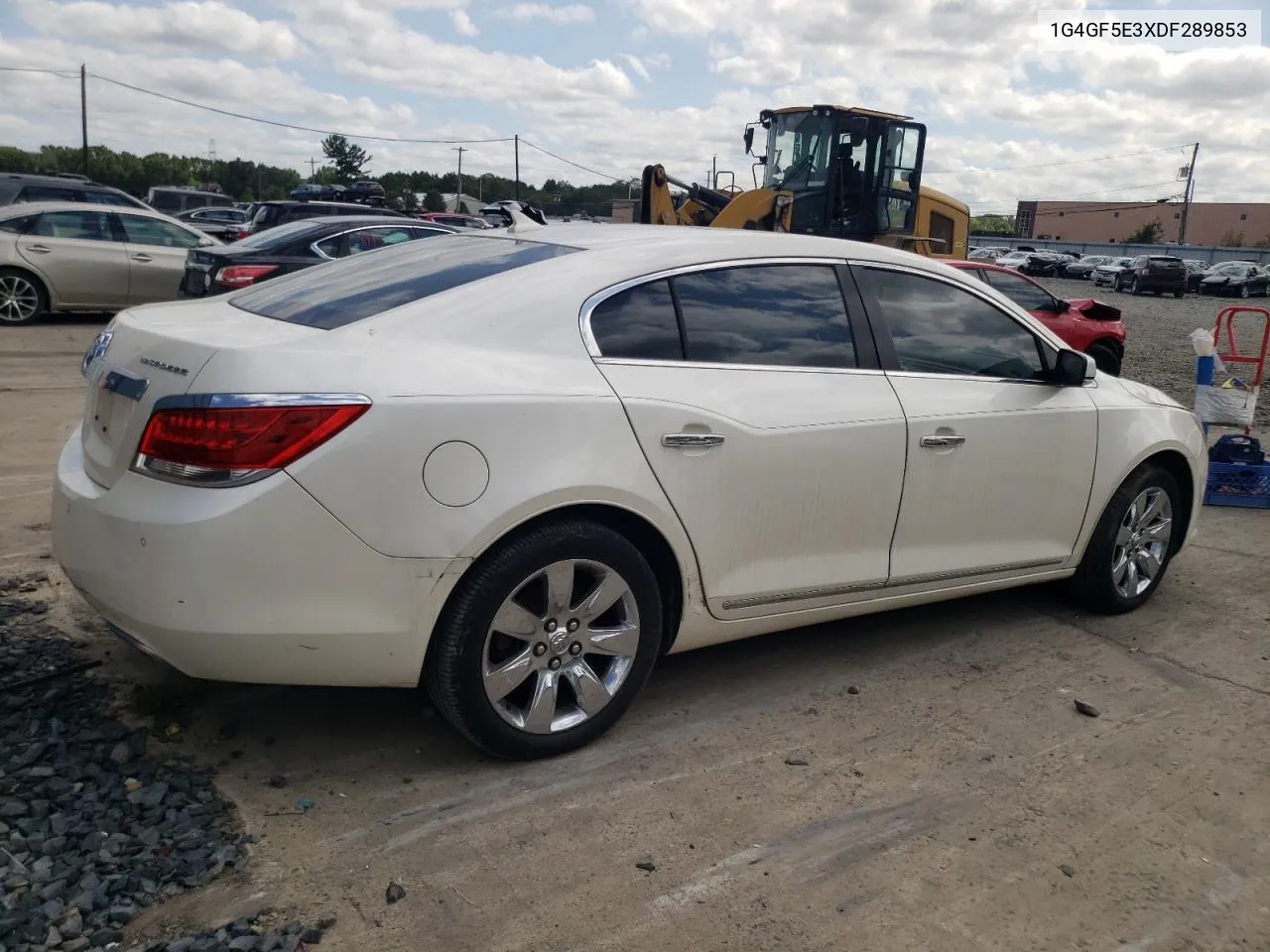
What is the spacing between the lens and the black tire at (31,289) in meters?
13.2

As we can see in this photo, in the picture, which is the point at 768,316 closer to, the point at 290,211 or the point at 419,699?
the point at 419,699

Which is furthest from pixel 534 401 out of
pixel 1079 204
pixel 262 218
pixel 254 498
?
pixel 1079 204

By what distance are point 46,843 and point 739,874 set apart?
179 centimetres

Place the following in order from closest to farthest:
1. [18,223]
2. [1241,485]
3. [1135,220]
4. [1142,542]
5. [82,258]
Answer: [1142,542] → [1241,485] → [18,223] → [82,258] → [1135,220]

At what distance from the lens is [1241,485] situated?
24.6ft

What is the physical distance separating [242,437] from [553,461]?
0.86 m

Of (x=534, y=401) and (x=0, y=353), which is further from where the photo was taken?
(x=0, y=353)

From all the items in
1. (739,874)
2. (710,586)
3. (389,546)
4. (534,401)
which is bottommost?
(739,874)

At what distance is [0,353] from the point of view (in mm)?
11148

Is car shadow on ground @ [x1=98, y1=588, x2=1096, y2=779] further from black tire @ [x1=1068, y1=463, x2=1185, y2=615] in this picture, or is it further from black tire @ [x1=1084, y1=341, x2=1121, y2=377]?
black tire @ [x1=1084, y1=341, x2=1121, y2=377]

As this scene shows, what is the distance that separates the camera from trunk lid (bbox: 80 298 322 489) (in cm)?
313

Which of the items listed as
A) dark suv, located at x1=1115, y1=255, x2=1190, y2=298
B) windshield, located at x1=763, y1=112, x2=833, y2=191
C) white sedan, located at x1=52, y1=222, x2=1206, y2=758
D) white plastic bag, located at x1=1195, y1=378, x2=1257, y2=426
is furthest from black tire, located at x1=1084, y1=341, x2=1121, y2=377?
dark suv, located at x1=1115, y1=255, x2=1190, y2=298

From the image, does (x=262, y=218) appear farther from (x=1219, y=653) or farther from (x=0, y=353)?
(x=1219, y=653)

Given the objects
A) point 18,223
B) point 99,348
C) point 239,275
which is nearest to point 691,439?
point 99,348
